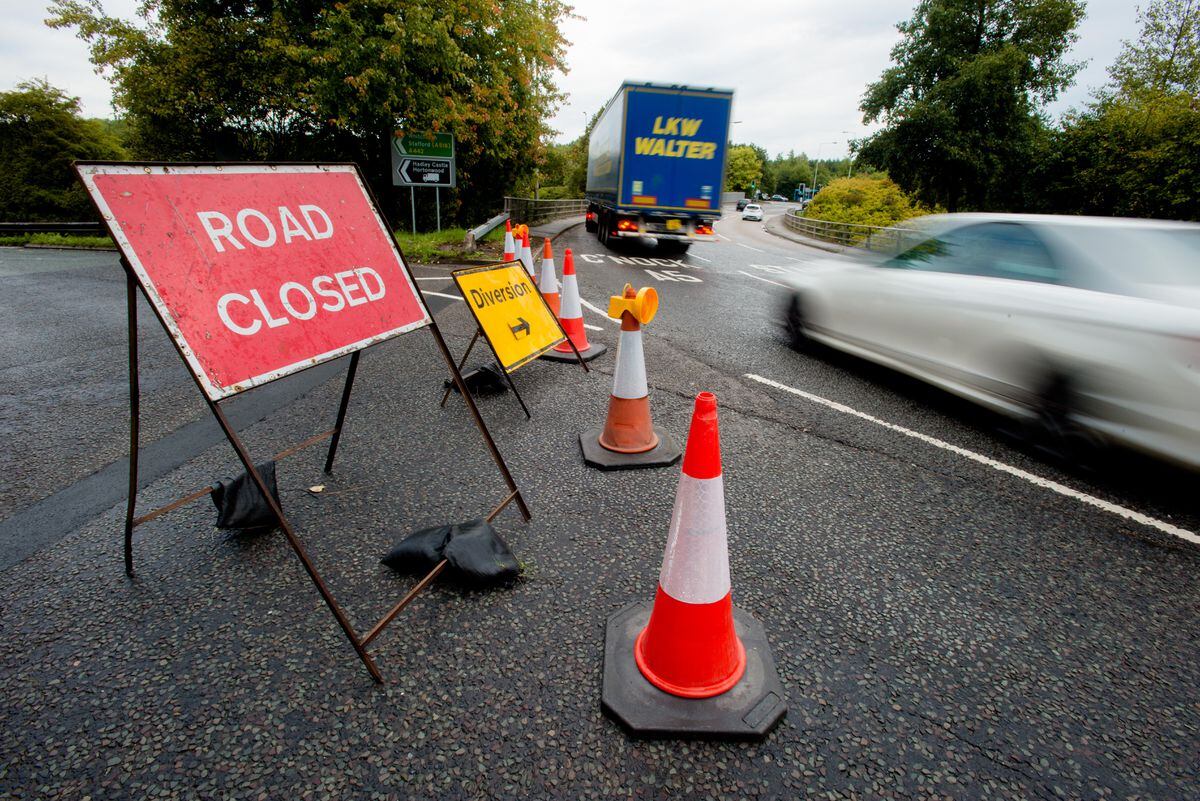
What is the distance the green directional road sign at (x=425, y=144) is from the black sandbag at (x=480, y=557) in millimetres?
16826

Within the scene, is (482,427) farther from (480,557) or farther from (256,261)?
(256,261)

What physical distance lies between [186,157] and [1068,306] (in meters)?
26.5

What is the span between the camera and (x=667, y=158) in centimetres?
1324

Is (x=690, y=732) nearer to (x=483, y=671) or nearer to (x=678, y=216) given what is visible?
(x=483, y=671)

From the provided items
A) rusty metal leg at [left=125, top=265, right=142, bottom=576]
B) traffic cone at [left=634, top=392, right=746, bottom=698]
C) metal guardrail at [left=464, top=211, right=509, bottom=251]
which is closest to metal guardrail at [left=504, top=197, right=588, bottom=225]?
metal guardrail at [left=464, top=211, right=509, bottom=251]

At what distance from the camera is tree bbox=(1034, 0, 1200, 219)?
835 inches

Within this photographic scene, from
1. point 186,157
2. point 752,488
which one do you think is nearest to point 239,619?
point 752,488

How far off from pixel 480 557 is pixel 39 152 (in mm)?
40116

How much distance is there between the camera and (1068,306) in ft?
11.1

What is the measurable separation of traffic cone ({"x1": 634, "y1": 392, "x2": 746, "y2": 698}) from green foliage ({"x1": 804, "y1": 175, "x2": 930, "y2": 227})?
A: 32911 mm

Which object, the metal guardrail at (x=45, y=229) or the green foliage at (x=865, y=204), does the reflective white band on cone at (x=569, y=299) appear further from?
the green foliage at (x=865, y=204)

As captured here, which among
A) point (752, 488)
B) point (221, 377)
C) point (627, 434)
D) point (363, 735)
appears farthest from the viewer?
point (627, 434)

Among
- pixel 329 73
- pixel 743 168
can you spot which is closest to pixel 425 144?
pixel 329 73

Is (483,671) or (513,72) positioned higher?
(513,72)
